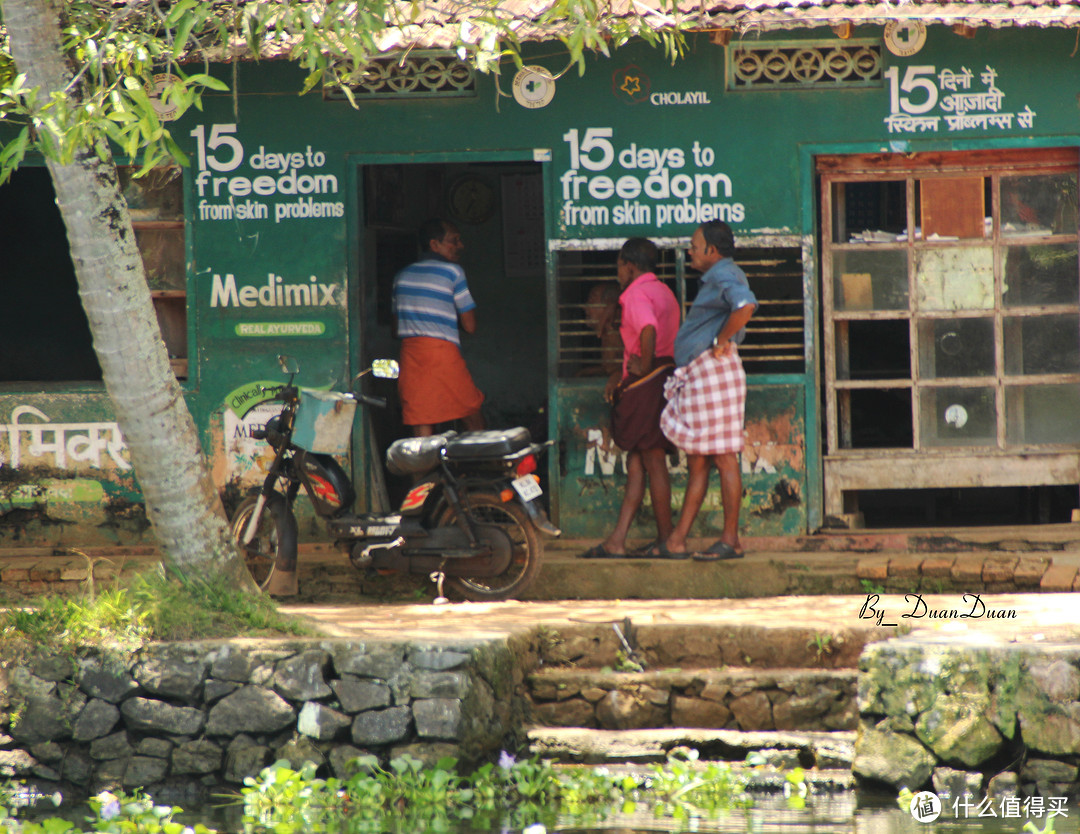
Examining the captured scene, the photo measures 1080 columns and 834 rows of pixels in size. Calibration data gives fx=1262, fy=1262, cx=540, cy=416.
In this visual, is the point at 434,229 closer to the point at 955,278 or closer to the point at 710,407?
the point at 710,407

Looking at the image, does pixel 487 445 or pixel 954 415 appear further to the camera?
pixel 954 415

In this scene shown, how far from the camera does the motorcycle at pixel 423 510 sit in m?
6.70

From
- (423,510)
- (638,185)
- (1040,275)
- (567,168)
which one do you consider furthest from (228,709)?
(1040,275)

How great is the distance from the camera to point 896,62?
718 cm

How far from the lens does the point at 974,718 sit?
493 cm

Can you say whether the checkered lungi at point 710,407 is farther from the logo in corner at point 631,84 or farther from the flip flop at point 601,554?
the logo in corner at point 631,84

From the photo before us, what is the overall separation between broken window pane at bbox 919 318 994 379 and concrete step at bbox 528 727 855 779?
284 centimetres

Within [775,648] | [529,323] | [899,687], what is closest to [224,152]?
[529,323]

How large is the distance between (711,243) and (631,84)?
3.86 feet

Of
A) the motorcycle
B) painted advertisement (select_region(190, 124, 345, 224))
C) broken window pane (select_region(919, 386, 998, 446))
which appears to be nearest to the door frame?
painted advertisement (select_region(190, 124, 345, 224))

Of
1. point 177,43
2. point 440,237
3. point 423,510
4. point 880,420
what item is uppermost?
point 177,43

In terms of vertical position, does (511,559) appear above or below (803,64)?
below

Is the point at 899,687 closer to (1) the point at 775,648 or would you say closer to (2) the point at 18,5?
(1) the point at 775,648

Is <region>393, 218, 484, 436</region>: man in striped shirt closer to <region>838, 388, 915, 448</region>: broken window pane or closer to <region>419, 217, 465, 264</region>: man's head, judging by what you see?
<region>419, 217, 465, 264</region>: man's head
